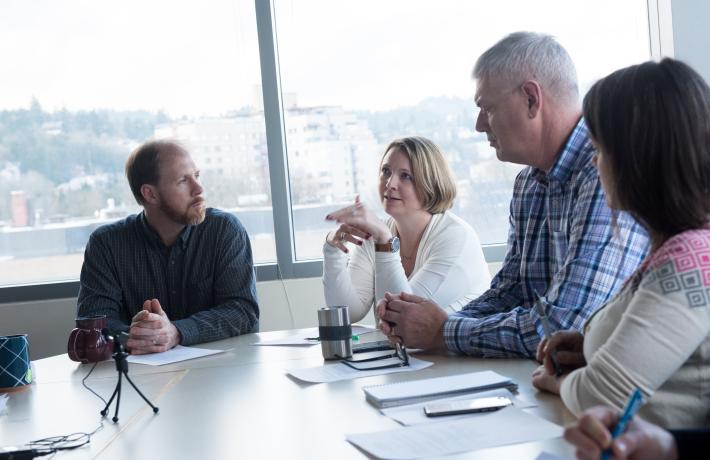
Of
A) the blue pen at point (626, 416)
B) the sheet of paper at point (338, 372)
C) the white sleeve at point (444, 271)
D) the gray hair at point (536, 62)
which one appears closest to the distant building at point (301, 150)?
the white sleeve at point (444, 271)

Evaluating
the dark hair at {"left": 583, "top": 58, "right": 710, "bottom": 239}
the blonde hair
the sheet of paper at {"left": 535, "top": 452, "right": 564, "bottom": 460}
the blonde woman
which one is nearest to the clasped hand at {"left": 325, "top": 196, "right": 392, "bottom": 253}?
the blonde woman

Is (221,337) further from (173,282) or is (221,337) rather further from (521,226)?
(521,226)

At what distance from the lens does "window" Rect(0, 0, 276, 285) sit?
4289mm

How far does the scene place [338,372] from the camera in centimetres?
206

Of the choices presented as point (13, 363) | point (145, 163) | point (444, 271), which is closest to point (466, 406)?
point (13, 363)

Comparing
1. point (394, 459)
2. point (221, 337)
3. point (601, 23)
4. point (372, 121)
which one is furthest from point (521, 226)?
point (601, 23)

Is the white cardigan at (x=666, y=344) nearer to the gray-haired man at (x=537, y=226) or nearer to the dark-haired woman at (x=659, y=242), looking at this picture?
the dark-haired woman at (x=659, y=242)

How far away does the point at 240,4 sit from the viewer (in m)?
4.28

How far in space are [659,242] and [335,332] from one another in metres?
1.04

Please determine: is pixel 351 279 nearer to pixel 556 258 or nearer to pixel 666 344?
pixel 556 258

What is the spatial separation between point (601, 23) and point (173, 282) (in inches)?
104

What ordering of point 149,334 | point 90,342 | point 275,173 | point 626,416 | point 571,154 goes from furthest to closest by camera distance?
1. point 275,173
2. point 149,334
3. point 90,342
4. point 571,154
5. point 626,416

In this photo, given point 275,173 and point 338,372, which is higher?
point 275,173

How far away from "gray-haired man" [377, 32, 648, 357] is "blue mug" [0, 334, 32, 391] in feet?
3.27
